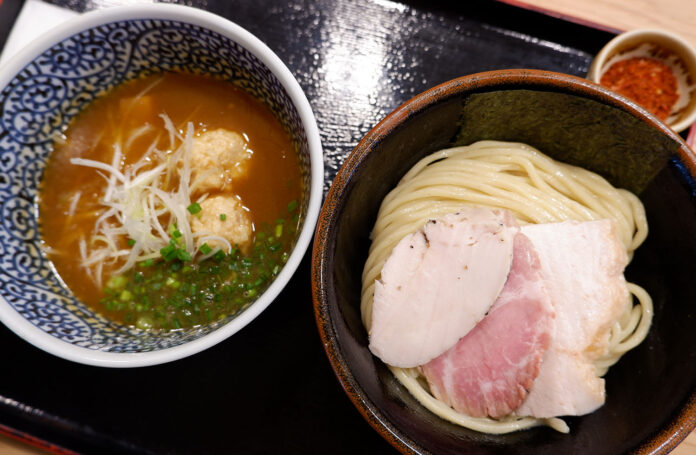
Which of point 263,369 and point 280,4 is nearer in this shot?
point 263,369

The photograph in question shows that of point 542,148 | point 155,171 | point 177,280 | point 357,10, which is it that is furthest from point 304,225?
point 357,10

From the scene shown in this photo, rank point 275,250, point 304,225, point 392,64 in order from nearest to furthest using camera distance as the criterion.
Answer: point 304,225 → point 275,250 → point 392,64

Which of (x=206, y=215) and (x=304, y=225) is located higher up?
(x=304, y=225)

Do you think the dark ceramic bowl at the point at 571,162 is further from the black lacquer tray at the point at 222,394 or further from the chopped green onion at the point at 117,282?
the chopped green onion at the point at 117,282

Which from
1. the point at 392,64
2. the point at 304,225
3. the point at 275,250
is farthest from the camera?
the point at 392,64

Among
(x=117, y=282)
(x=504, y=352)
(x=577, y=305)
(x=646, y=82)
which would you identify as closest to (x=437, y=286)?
(x=504, y=352)

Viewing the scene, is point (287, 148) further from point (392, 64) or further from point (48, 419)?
point (48, 419)

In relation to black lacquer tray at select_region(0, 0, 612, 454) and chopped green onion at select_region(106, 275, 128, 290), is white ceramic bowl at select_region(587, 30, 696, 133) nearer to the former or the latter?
black lacquer tray at select_region(0, 0, 612, 454)

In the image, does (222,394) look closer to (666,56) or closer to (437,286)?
(437,286)
